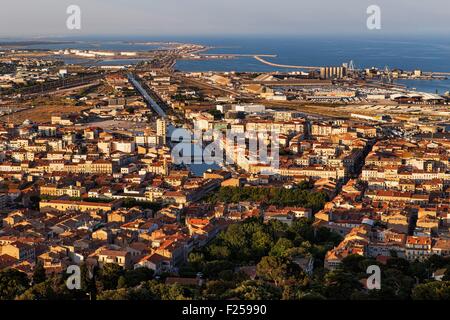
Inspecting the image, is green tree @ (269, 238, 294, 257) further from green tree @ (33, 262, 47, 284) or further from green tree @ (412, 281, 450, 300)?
green tree @ (33, 262, 47, 284)

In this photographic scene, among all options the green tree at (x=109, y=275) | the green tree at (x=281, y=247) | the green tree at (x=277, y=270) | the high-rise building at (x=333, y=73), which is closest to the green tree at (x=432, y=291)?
the green tree at (x=277, y=270)

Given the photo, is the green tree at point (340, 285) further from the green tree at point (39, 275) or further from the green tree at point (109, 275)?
the green tree at point (39, 275)

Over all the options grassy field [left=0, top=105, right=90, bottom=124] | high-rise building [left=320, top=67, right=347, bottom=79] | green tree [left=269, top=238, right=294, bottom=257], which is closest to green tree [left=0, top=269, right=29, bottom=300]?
green tree [left=269, top=238, right=294, bottom=257]

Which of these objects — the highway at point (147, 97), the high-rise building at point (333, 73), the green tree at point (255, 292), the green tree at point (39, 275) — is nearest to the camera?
the green tree at point (255, 292)

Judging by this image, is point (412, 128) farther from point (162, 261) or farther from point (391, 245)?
point (162, 261)

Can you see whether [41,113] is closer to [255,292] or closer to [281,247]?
[281,247]

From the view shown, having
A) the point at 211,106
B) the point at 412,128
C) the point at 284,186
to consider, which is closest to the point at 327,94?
the point at 211,106

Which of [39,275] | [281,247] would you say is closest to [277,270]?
[281,247]

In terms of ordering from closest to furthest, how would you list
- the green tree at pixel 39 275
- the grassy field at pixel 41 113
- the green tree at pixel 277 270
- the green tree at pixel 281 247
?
1. the green tree at pixel 277 270
2. the green tree at pixel 39 275
3. the green tree at pixel 281 247
4. the grassy field at pixel 41 113

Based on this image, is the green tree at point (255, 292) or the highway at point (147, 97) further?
the highway at point (147, 97)
